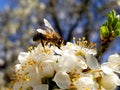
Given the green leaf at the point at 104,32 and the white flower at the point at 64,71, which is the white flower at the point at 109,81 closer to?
the white flower at the point at 64,71

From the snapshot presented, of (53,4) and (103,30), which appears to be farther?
(53,4)

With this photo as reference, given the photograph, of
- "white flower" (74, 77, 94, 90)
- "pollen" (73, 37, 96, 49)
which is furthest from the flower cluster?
"pollen" (73, 37, 96, 49)

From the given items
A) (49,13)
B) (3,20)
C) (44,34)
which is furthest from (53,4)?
(44,34)

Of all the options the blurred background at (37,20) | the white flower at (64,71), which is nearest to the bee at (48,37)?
the white flower at (64,71)

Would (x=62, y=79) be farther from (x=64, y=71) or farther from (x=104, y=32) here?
(x=104, y=32)

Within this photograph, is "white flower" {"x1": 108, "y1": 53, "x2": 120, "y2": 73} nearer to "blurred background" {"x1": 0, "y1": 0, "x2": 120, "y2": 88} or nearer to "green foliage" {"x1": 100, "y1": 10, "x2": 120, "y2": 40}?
"green foliage" {"x1": 100, "y1": 10, "x2": 120, "y2": 40}

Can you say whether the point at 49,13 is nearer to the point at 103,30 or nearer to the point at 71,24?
the point at 71,24

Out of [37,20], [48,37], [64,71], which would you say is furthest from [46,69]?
[37,20]
